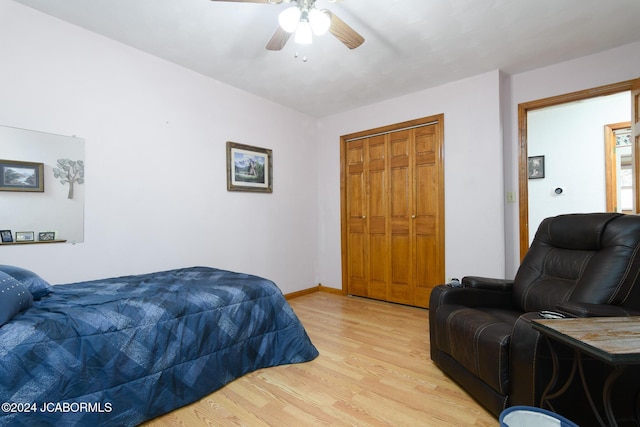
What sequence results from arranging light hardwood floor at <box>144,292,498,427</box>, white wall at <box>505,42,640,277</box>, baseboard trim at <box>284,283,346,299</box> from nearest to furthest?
light hardwood floor at <box>144,292,498,427</box> → white wall at <box>505,42,640,277</box> → baseboard trim at <box>284,283,346,299</box>

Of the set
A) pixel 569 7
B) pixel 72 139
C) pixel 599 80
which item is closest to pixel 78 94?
pixel 72 139

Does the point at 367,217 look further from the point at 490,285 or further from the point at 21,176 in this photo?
the point at 21,176

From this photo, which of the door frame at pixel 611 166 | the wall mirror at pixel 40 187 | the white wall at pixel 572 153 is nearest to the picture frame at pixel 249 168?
the wall mirror at pixel 40 187

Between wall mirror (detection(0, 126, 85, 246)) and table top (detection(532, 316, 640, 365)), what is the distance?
10.1 ft

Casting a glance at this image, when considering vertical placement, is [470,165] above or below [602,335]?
above

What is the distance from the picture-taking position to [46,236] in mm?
2268

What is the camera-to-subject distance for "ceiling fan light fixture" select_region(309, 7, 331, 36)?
1.78 meters

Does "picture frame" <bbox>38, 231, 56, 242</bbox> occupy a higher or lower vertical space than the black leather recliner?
higher

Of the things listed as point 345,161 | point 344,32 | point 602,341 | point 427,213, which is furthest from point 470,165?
point 602,341

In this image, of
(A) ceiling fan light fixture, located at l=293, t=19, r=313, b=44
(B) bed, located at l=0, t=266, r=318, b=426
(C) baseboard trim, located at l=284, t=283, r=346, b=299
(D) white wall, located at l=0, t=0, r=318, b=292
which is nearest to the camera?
(B) bed, located at l=0, t=266, r=318, b=426

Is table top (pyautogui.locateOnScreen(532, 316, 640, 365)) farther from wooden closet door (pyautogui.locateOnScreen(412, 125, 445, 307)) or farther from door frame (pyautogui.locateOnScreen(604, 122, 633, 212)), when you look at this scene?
door frame (pyautogui.locateOnScreen(604, 122, 633, 212))

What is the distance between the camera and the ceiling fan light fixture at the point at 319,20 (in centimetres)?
178

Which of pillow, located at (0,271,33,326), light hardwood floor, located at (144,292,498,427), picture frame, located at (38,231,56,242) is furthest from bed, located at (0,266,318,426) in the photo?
picture frame, located at (38,231,56,242)

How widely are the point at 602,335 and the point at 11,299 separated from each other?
8.17 feet
